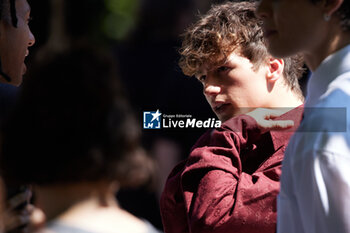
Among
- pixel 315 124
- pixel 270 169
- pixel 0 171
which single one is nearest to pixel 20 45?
pixel 0 171

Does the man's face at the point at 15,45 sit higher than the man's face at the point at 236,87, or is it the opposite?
the man's face at the point at 15,45

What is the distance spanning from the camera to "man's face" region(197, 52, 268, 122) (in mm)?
1987

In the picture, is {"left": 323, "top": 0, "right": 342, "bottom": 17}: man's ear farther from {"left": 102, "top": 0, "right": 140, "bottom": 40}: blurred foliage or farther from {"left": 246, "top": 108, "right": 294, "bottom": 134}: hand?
{"left": 102, "top": 0, "right": 140, "bottom": 40}: blurred foliage

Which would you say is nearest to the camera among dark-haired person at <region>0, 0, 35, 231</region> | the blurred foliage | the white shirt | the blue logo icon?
the white shirt

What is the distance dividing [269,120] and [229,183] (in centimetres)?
24

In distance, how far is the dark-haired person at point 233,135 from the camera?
1807 mm

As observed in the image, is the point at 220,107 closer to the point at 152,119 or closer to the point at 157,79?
the point at 152,119

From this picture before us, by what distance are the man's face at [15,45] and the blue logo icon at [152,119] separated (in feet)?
1.41

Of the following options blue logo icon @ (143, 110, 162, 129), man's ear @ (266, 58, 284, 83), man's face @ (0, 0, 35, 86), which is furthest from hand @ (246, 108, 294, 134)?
man's face @ (0, 0, 35, 86)

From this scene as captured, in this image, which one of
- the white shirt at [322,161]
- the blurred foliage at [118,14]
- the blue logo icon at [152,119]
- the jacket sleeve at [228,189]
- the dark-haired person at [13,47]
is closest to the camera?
the white shirt at [322,161]

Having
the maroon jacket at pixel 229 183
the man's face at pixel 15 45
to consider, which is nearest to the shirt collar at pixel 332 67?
the maroon jacket at pixel 229 183

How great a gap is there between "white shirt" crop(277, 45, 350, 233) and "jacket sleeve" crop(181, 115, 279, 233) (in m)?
0.23

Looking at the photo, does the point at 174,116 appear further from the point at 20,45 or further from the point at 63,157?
the point at 63,157

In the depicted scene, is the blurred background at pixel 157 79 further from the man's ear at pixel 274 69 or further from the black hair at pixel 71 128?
the man's ear at pixel 274 69
